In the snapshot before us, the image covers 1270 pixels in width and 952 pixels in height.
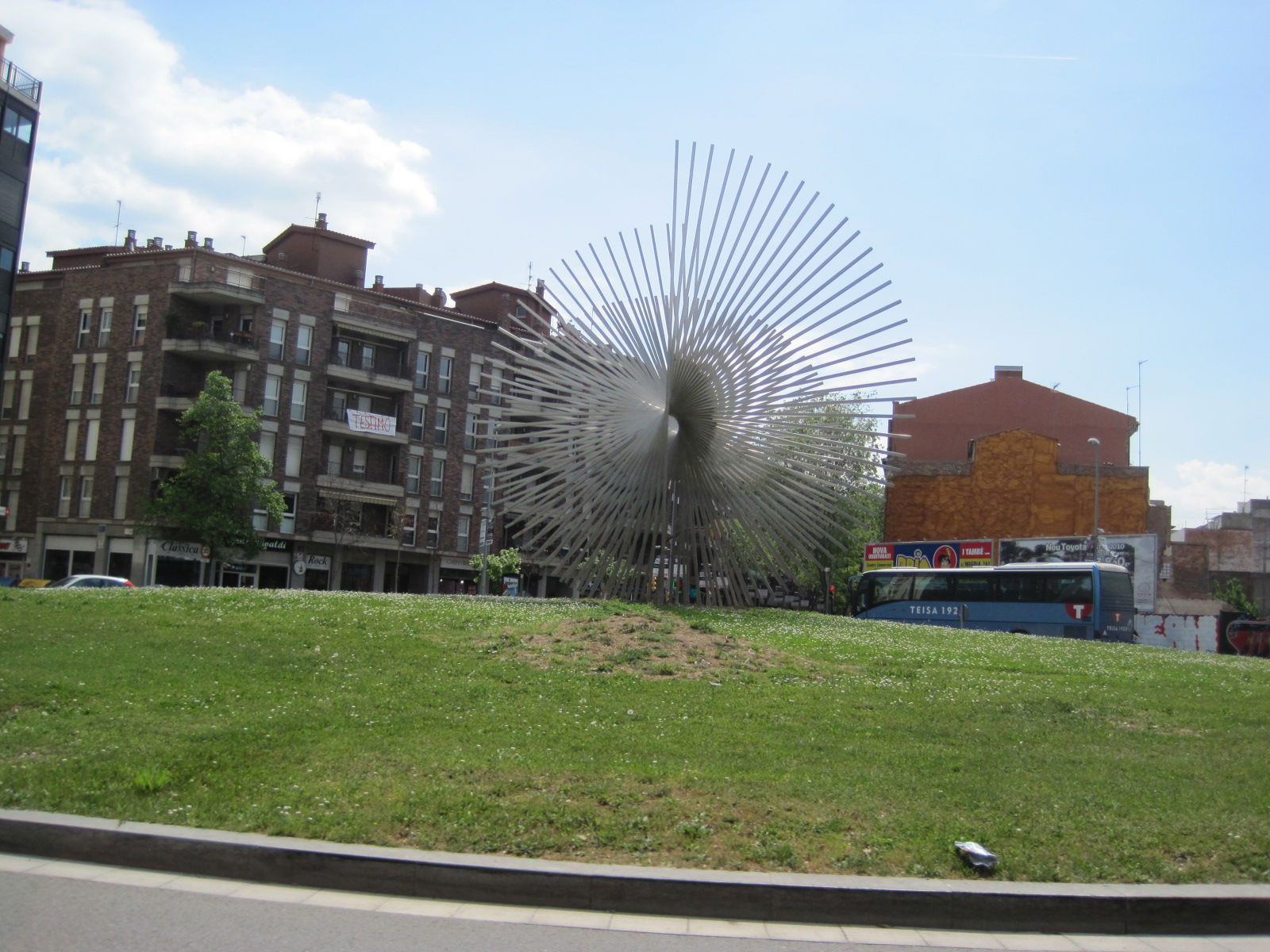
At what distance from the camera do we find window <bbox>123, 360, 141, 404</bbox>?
162 feet

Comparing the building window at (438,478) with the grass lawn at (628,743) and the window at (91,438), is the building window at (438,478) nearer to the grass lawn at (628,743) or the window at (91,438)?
the window at (91,438)

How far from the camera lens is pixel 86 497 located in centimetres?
4922

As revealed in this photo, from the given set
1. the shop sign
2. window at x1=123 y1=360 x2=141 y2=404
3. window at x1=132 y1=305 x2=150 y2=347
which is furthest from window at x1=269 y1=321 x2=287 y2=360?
window at x1=123 y1=360 x2=141 y2=404

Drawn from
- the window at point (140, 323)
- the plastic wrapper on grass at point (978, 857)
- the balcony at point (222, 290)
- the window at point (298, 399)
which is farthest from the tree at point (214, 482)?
the plastic wrapper on grass at point (978, 857)

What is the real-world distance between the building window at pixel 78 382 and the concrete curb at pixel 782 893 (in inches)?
1968

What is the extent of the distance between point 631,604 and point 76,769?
10.4 meters

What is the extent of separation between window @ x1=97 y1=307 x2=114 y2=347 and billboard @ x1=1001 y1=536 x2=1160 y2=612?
4059cm

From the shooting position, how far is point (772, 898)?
612cm

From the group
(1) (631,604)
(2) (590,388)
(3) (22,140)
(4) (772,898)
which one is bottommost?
(4) (772,898)

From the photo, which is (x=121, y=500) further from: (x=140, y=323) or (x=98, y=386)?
(x=140, y=323)

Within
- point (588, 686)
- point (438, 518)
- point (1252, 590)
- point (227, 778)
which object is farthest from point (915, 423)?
point (227, 778)

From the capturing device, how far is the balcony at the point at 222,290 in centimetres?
4909

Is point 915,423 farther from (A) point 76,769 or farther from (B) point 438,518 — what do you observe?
(A) point 76,769

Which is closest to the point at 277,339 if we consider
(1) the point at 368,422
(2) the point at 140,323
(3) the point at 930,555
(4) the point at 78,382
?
(1) the point at 368,422
